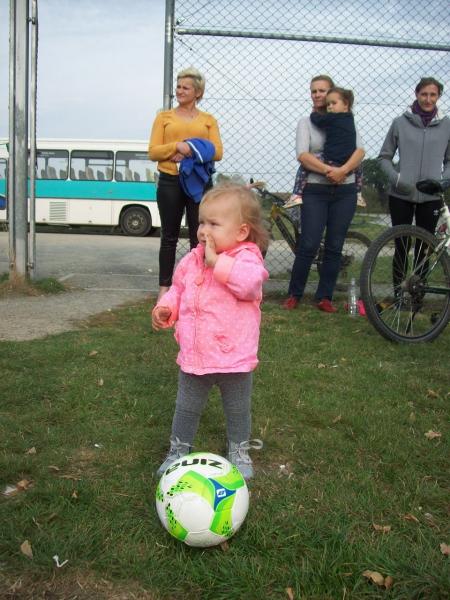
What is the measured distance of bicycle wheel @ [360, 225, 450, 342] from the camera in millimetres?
4559

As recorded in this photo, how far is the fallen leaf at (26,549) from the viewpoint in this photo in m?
1.91

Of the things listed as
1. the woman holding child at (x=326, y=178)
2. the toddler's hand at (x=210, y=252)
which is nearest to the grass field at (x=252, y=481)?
the toddler's hand at (x=210, y=252)

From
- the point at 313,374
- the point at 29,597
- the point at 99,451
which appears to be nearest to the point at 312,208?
the point at 313,374

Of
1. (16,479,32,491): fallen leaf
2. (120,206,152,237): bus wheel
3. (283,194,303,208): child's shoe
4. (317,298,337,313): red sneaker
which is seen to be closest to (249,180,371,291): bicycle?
(283,194,303,208): child's shoe

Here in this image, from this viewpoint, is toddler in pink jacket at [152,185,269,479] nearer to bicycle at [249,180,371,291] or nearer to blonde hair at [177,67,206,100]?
blonde hair at [177,67,206,100]

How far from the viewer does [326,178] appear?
5.45 metres

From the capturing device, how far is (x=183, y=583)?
1.84 m

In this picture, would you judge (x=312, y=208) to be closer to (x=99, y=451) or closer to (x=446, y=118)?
(x=446, y=118)

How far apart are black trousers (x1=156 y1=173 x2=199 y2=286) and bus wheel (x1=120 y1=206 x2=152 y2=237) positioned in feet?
49.4

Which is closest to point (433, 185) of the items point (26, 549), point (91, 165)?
point (26, 549)

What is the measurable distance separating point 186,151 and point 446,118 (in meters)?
2.34

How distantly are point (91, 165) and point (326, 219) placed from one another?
52.2 ft

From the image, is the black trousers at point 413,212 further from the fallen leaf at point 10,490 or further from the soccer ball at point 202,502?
the fallen leaf at point 10,490

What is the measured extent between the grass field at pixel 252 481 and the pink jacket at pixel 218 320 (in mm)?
501
